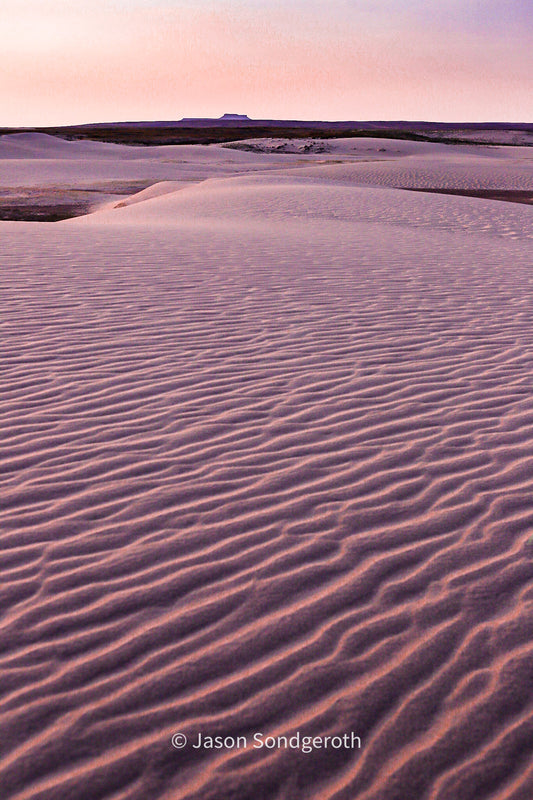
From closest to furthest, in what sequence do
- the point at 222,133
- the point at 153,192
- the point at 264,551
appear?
1. the point at 264,551
2. the point at 153,192
3. the point at 222,133

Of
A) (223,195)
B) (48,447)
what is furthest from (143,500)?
(223,195)

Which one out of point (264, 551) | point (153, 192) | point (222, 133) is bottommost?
point (264, 551)

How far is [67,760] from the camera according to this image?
7.68 feet

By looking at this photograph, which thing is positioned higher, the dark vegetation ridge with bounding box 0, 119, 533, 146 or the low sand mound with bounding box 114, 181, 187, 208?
the dark vegetation ridge with bounding box 0, 119, 533, 146

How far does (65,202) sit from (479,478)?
970 inches

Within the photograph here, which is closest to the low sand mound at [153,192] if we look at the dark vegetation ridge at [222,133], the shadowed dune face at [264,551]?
the shadowed dune face at [264,551]

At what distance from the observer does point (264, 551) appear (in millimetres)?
3352

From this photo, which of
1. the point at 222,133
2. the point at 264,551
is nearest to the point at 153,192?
the point at 264,551

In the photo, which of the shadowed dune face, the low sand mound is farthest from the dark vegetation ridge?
the shadowed dune face

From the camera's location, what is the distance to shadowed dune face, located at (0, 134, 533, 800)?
2.40m

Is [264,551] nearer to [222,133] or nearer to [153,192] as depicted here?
[153,192]

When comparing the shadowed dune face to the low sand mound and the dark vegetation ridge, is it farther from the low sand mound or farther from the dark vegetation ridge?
the dark vegetation ridge

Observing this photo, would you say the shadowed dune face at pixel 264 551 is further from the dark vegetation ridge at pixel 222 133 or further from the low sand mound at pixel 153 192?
the dark vegetation ridge at pixel 222 133

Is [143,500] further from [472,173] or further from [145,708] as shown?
[472,173]
